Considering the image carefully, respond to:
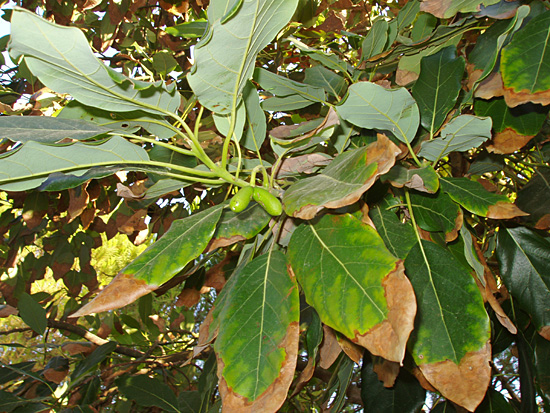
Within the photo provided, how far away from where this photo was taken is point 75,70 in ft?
1.74

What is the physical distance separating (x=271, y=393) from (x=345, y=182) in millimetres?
269

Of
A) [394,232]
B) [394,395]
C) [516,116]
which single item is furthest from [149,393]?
[516,116]

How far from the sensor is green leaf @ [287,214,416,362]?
444mm

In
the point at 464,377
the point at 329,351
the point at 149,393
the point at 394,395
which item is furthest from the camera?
the point at 149,393

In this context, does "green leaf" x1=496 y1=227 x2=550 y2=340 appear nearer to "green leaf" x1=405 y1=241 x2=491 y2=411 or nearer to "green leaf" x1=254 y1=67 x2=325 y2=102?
"green leaf" x1=405 y1=241 x2=491 y2=411

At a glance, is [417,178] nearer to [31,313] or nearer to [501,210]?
[501,210]

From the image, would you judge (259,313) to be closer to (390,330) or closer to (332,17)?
(390,330)

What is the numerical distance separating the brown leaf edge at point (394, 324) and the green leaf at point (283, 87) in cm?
46

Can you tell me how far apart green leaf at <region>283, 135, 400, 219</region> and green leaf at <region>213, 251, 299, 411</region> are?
14 centimetres

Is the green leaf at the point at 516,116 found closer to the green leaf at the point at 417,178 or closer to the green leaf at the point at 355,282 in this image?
the green leaf at the point at 417,178

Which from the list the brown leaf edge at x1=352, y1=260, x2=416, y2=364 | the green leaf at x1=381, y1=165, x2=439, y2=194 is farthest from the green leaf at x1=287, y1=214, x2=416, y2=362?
the green leaf at x1=381, y1=165, x2=439, y2=194

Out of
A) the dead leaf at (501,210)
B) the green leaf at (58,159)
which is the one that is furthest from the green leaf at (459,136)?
the green leaf at (58,159)

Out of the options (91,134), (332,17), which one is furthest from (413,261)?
(332,17)

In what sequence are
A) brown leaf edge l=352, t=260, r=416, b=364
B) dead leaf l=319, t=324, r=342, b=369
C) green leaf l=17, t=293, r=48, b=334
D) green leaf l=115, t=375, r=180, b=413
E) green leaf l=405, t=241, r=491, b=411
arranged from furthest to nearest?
green leaf l=17, t=293, r=48, b=334, green leaf l=115, t=375, r=180, b=413, dead leaf l=319, t=324, r=342, b=369, green leaf l=405, t=241, r=491, b=411, brown leaf edge l=352, t=260, r=416, b=364
